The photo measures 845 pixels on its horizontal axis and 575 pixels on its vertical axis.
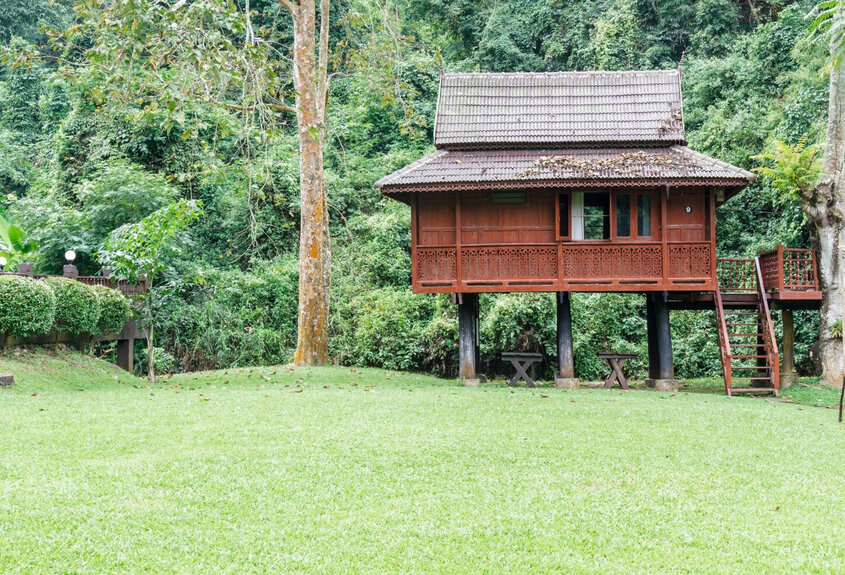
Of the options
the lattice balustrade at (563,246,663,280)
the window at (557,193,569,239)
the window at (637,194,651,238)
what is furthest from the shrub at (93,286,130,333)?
the window at (637,194,651,238)

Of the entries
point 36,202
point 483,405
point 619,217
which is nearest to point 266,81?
point 483,405

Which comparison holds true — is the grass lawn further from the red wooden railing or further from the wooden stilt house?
the wooden stilt house

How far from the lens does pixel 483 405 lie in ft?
39.2

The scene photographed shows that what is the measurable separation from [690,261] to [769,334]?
7.11 feet

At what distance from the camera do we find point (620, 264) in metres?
16.6

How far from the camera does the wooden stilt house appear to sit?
16328 mm

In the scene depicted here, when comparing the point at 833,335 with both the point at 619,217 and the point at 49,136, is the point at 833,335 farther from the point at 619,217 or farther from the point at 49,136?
the point at 49,136

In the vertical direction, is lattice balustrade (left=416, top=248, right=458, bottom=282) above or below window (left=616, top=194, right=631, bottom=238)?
below

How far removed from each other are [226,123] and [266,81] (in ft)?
7.08

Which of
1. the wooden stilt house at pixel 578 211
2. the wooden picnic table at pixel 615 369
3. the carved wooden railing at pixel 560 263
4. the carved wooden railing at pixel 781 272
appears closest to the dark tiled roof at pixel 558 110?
the wooden stilt house at pixel 578 211

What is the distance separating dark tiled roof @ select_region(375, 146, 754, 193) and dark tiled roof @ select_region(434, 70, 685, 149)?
292mm

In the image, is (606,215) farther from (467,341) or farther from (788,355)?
(788,355)

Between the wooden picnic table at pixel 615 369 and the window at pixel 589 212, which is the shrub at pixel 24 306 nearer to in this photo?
the window at pixel 589 212

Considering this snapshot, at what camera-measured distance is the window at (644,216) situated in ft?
55.7
